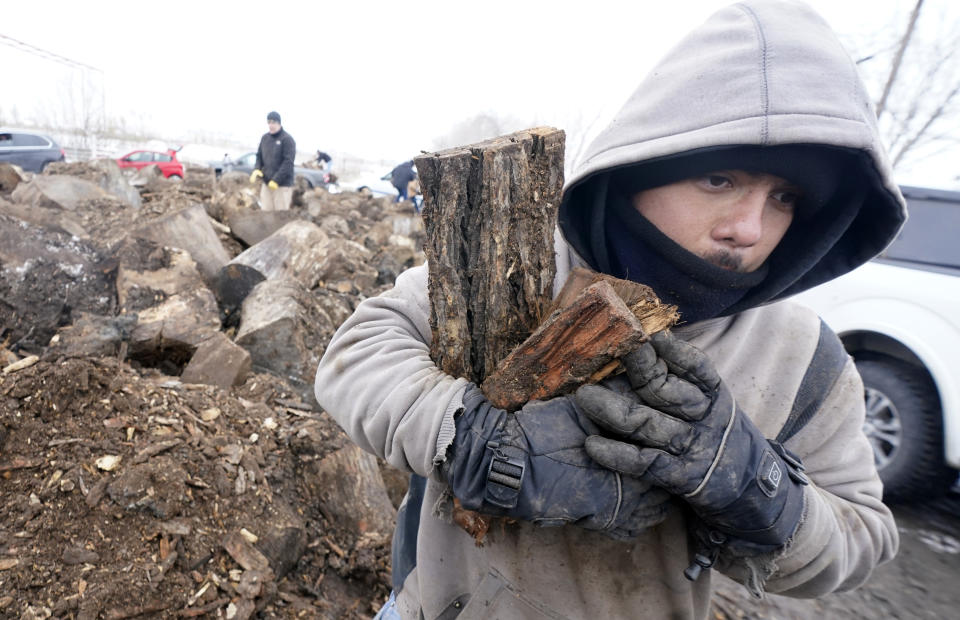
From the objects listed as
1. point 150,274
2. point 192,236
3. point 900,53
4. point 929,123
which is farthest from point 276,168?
point 929,123

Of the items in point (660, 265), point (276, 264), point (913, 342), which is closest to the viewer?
point (660, 265)

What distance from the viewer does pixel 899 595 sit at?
2.87 meters

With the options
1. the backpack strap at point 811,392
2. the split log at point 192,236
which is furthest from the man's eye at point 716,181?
the split log at point 192,236

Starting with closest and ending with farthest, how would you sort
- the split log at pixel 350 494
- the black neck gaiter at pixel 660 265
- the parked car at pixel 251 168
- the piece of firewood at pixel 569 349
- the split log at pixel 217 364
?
the piece of firewood at pixel 569 349, the black neck gaiter at pixel 660 265, the split log at pixel 350 494, the split log at pixel 217 364, the parked car at pixel 251 168

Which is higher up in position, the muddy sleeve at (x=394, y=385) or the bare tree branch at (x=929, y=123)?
the bare tree branch at (x=929, y=123)

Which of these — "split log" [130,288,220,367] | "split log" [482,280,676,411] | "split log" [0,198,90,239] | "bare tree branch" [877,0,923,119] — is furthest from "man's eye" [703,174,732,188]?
"bare tree branch" [877,0,923,119]

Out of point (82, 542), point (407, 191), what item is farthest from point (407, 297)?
point (407, 191)

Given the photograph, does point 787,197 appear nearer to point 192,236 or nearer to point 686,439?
point 686,439

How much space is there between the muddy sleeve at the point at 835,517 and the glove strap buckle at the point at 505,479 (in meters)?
0.63

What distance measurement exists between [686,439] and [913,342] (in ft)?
11.5

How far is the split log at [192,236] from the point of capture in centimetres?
486

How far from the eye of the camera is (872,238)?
137 cm

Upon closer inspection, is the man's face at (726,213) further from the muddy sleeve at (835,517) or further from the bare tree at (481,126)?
the bare tree at (481,126)

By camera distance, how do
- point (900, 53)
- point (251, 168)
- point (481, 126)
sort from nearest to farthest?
point (900, 53)
point (251, 168)
point (481, 126)
